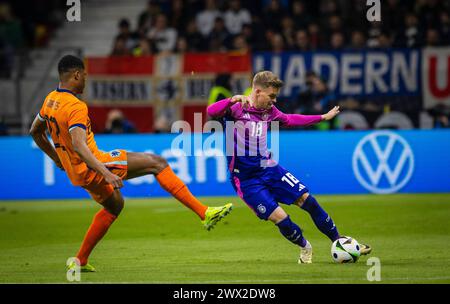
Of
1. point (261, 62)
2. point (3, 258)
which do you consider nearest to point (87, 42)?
point (261, 62)

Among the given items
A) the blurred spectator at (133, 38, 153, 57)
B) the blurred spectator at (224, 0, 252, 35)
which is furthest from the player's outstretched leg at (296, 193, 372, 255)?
the blurred spectator at (224, 0, 252, 35)

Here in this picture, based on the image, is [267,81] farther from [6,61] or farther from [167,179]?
[6,61]

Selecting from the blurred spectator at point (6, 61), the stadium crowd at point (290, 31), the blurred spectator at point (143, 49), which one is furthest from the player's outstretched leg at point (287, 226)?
the blurred spectator at point (6, 61)

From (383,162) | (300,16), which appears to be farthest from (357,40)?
(383,162)

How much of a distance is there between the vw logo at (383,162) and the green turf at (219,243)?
1.53 feet

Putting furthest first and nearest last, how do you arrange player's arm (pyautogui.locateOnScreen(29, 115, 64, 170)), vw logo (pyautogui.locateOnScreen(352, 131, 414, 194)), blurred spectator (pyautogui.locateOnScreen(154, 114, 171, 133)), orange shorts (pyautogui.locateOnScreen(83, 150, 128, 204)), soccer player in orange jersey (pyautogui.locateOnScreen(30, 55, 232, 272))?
blurred spectator (pyautogui.locateOnScreen(154, 114, 171, 133)) → vw logo (pyautogui.locateOnScreen(352, 131, 414, 194)) → player's arm (pyautogui.locateOnScreen(29, 115, 64, 170)) → orange shorts (pyautogui.locateOnScreen(83, 150, 128, 204)) → soccer player in orange jersey (pyautogui.locateOnScreen(30, 55, 232, 272))

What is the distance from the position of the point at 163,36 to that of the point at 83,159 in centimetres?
1305

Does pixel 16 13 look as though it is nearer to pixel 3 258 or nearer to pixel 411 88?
pixel 411 88

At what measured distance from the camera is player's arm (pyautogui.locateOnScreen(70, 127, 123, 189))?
9.38m

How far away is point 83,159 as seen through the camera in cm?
960

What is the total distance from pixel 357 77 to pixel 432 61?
155 centimetres

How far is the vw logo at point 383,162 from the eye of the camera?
17828 millimetres

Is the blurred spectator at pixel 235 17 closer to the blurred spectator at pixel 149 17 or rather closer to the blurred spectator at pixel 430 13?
the blurred spectator at pixel 149 17
